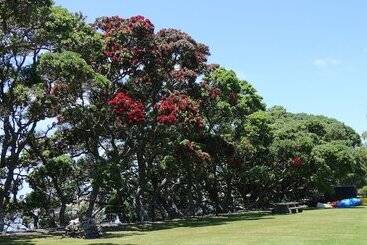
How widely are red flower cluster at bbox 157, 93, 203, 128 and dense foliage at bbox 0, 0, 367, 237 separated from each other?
72 mm

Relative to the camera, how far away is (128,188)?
3641cm

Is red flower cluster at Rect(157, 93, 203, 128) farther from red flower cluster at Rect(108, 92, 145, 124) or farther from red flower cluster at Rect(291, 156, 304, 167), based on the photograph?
red flower cluster at Rect(291, 156, 304, 167)

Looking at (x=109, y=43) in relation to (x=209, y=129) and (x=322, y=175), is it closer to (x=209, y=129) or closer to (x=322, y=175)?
(x=209, y=129)

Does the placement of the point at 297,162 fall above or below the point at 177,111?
below

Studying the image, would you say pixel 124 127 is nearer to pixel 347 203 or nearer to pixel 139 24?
pixel 139 24

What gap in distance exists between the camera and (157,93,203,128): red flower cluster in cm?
2917

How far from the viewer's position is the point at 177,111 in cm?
2931

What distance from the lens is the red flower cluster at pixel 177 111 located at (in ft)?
95.7

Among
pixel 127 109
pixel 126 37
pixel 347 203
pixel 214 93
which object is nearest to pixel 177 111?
pixel 127 109

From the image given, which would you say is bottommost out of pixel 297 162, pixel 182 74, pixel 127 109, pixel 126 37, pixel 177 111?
pixel 297 162

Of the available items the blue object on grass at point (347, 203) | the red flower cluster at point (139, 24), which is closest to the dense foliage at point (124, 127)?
the red flower cluster at point (139, 24)

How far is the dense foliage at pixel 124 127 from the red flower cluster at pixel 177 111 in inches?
2.8

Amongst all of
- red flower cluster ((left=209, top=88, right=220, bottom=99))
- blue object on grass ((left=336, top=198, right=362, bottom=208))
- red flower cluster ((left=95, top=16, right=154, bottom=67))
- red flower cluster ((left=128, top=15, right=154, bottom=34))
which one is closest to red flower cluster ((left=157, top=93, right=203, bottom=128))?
red flower cluster ((left=95, top=16, right=154, bottom=67))

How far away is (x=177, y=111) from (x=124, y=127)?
13.1ft
